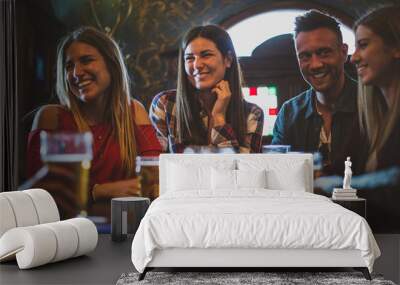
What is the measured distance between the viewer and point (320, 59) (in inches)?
290

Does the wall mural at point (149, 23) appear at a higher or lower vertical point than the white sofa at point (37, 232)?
higher

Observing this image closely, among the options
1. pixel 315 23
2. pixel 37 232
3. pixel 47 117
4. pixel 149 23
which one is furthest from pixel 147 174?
pixel 315 23

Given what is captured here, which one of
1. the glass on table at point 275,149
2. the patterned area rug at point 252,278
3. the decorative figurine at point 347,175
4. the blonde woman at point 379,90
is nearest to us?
the patterned area rug at point 252,278

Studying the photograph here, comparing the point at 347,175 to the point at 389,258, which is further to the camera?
the point at 347,175

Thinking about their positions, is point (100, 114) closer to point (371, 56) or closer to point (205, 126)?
point (205, 126)

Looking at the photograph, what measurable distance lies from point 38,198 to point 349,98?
3.75m

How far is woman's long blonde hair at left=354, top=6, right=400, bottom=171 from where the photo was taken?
24.0 feet

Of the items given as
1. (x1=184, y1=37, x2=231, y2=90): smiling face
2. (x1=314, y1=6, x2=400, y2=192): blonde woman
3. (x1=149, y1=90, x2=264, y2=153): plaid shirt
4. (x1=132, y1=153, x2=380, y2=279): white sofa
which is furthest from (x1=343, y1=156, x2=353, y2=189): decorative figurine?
(x1=132, y1=153, x2=380, y2=279): white sofa

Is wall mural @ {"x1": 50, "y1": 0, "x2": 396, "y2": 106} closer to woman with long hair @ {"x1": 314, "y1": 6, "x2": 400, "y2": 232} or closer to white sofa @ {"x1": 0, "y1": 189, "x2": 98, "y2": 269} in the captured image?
woman with long hair @ {"x1": 314, "y1": 6, "x2": 400, "y2": 232}

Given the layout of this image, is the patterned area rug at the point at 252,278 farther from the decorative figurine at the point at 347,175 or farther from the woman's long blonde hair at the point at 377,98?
the woman's long blonde hair at the point at 377,98

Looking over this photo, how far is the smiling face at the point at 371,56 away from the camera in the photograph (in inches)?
288

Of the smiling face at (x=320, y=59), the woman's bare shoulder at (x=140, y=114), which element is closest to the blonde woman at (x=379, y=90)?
the smiling face at (x=320, y=59)

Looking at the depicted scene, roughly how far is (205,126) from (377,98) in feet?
6.69

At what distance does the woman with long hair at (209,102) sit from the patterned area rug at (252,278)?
2.63 meters
